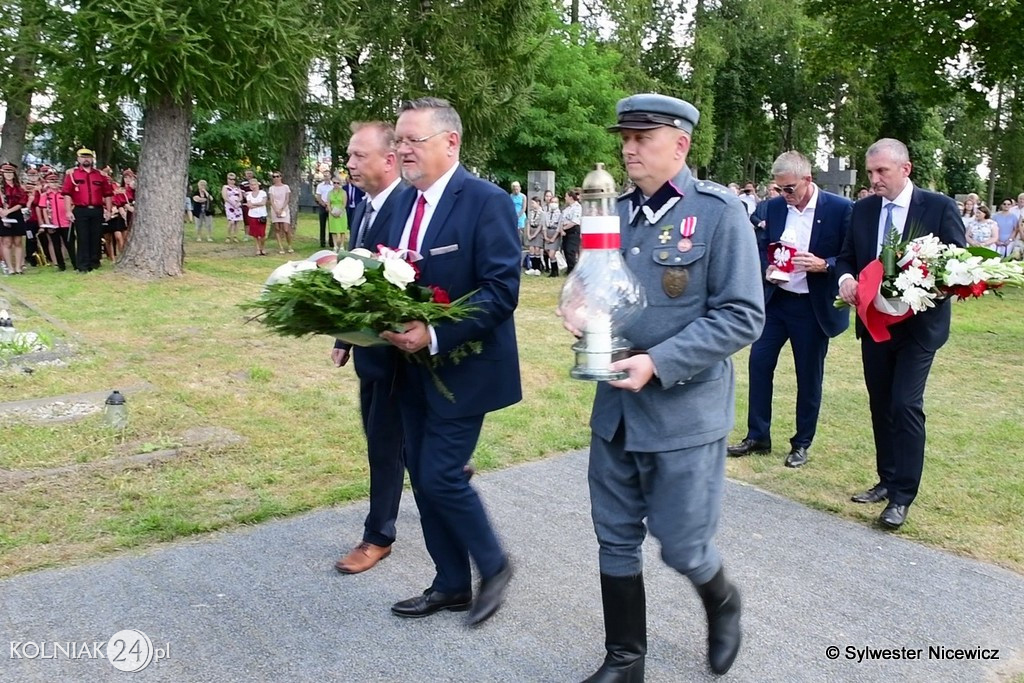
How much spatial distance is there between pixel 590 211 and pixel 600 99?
98.0 feet

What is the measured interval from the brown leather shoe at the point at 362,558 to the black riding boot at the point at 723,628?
5.69 feet

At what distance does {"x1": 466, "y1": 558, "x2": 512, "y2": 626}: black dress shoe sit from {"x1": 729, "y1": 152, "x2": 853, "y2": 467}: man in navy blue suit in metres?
3.04

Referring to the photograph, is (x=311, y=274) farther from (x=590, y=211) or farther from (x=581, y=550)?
(x=581, y=550)

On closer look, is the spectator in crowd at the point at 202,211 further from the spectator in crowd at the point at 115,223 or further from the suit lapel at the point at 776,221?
the suit lapel at the point at 776,221

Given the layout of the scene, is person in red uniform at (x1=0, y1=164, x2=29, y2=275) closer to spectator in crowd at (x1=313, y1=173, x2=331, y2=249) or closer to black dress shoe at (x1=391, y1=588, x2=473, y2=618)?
spectator in crowd at (x1=313, y1=173, x2=331, y2=249)

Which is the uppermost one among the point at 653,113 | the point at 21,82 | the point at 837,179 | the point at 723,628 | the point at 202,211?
the point at 21,82

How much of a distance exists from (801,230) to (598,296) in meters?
3.94

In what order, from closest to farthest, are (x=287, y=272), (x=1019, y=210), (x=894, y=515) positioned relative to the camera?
1. (x=287, y=272)
2. (x=894, y=515)
3. (x=1019, y=210)

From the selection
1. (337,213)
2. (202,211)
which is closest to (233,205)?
(202,211)

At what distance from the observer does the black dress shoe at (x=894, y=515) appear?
5.05 metres

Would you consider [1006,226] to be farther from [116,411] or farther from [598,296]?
[598,296]

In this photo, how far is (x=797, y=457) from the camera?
631 centimetres

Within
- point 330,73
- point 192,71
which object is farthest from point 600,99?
point 192,71

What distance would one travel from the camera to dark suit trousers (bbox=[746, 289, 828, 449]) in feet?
20.7
